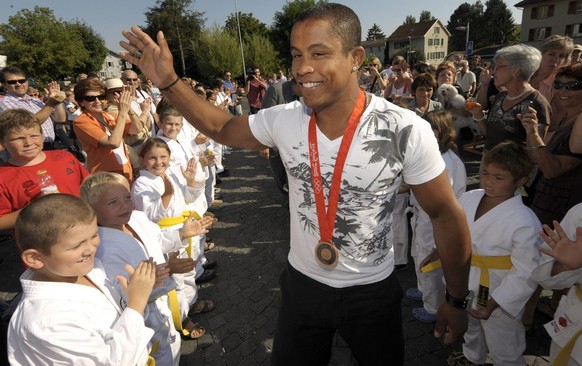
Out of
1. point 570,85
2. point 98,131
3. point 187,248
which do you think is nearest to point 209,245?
point 187,248

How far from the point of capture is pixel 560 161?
2.75m

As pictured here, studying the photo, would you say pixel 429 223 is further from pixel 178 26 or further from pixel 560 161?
pixel 178 26

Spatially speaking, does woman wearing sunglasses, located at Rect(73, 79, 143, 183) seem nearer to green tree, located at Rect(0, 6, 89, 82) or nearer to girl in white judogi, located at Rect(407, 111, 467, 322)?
girl in white judogi, located at Rect(407, 111, 467, 322)

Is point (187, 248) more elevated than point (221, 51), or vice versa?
point (221, 51)

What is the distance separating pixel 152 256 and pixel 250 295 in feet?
5.93

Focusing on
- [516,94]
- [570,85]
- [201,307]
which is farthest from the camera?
[516,94]

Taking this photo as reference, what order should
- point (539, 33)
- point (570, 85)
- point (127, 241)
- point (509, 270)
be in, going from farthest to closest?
point (539, 33)
point (570, 85)
point (509, 270)
point (127, 241)

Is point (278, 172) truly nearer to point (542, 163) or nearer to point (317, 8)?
point (542, 163)

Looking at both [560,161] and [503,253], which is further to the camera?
[560,161]

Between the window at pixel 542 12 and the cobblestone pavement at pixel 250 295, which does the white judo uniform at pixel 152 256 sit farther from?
the window at pixel 542 12

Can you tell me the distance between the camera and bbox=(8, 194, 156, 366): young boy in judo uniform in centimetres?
159

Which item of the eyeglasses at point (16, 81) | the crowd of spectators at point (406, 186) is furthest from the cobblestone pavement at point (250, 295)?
the eyeglasses at point (16, 81)

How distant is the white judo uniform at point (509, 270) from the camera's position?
7.55ft

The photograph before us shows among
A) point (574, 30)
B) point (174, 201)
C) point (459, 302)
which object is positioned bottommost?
point (459, 302)
